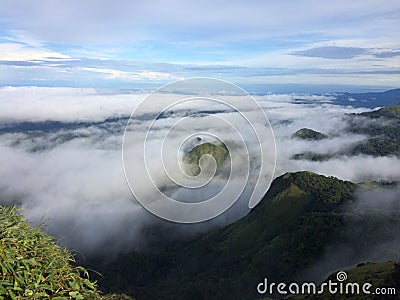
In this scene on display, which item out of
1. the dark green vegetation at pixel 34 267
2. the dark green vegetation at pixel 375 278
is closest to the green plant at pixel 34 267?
the dark green vegetation at pixel 34 267

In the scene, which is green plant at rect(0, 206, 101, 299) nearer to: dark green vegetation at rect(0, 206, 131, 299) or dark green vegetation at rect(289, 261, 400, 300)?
dark green vegetation at rect(0, 206, 131, 299)

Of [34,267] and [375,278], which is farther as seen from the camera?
[375,278]

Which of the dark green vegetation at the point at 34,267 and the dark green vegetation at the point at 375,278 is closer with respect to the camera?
the dark green vegetation at the point at 34,267

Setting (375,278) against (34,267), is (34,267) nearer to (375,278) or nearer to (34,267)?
(34,267)

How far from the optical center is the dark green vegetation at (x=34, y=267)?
18.7 ft

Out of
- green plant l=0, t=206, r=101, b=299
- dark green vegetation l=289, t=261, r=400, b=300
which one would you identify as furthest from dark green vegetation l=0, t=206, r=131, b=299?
dark green vegetation l=289, t=261, r=400, b=300

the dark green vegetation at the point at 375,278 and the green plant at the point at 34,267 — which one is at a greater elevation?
the green plant at the point at 34,267

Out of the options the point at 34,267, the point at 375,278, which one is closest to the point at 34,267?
the point at 34,267

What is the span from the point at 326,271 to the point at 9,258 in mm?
174652

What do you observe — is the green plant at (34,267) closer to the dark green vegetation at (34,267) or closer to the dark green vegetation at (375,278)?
the dark green vegetation at (34,267)

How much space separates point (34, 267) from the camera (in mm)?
6219

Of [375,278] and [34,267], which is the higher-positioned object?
[34,267]

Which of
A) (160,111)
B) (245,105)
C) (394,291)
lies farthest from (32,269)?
(394,291)

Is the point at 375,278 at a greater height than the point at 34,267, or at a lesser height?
lesser
